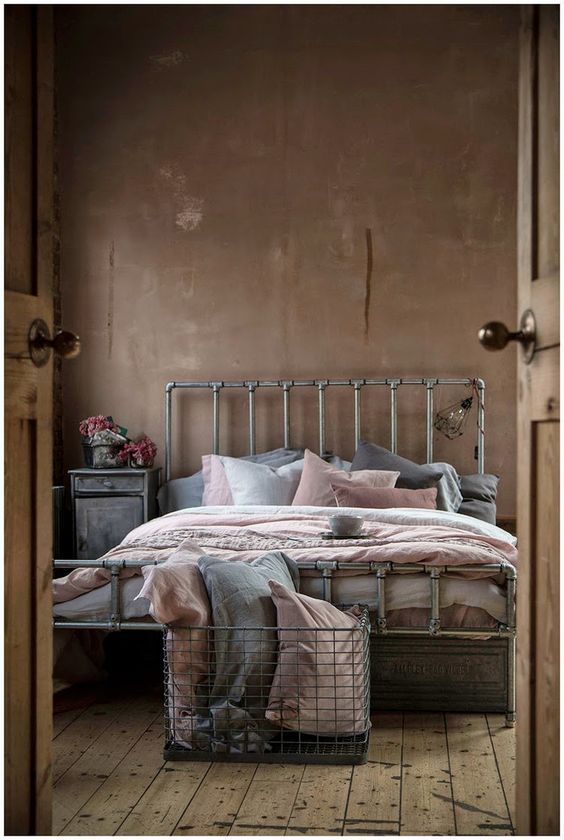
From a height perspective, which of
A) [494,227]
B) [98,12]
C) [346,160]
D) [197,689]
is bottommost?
[197,689]

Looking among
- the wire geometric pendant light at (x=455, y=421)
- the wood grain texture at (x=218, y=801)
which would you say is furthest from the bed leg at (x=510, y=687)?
the wire geometric pendant light at (x=455, y=421)

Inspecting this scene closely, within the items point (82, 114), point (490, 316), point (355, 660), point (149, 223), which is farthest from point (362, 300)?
point (355, 660)

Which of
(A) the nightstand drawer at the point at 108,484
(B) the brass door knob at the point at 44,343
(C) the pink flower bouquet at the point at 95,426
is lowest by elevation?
(A) the nightstand drawer at the point at 108,484

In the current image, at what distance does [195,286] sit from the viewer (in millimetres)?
5656

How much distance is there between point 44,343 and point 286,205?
409 centimetres

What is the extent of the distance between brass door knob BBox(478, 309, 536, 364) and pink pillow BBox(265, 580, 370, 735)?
1635 millimetres

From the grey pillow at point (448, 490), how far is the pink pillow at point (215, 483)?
3.58 ft

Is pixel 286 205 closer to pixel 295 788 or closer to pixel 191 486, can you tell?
pixel 191 486

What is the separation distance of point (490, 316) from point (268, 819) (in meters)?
3.47

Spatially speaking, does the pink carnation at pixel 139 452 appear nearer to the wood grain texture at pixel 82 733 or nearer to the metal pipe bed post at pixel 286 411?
the metal pipe bed post at pixel 286 411

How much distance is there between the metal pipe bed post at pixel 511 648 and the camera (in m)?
3.45

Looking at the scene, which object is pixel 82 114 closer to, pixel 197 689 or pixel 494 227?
pixel 494 227

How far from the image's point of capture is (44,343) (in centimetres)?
170

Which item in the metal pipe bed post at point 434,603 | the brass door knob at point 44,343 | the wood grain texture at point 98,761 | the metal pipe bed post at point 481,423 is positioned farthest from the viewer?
the metal pipe bed post at point 481,423
